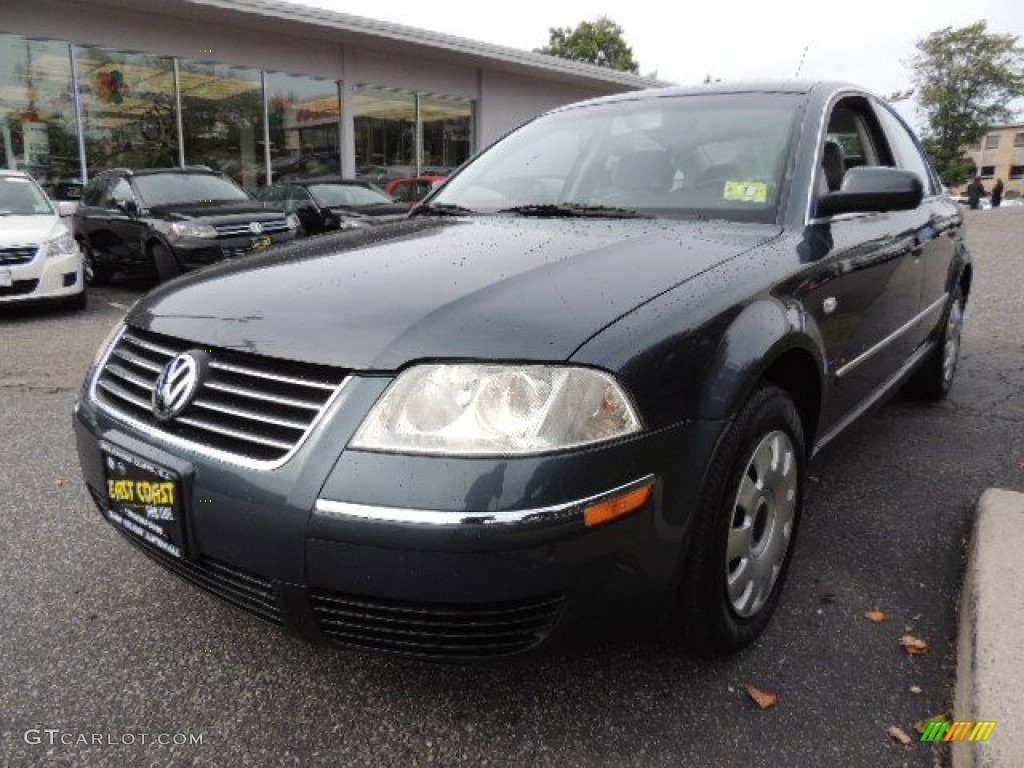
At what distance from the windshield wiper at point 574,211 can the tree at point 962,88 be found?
52.2 metres

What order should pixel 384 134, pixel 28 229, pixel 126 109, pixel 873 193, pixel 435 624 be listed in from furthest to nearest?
pixel 384 134 → pixel 126 109 → pixel 28 229 → pixel 873 193 → pixel 435 624

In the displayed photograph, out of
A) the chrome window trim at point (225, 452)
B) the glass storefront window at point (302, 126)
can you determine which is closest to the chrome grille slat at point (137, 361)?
the chrome window trim at point (225, 452)

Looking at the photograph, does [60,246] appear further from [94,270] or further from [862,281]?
[862,281]

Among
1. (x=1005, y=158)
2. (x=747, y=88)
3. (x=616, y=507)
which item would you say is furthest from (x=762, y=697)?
(x=1005, y=158)

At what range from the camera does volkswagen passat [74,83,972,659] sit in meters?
1.50

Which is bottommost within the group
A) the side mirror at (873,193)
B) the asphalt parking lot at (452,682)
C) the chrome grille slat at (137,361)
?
the asphalt parking lot at (452,682)

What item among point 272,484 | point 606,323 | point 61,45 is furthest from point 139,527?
point 61,45

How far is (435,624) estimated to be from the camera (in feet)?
5.14

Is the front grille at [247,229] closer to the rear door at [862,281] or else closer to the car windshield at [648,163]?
the car windshield at [648,163]

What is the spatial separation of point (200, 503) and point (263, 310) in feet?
1.49

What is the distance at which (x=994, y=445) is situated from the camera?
3.73 metres

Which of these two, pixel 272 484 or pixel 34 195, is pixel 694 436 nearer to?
pixel 272 484

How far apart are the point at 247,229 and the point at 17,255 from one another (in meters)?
2.20

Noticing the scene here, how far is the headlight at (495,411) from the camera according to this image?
1.52 meters
